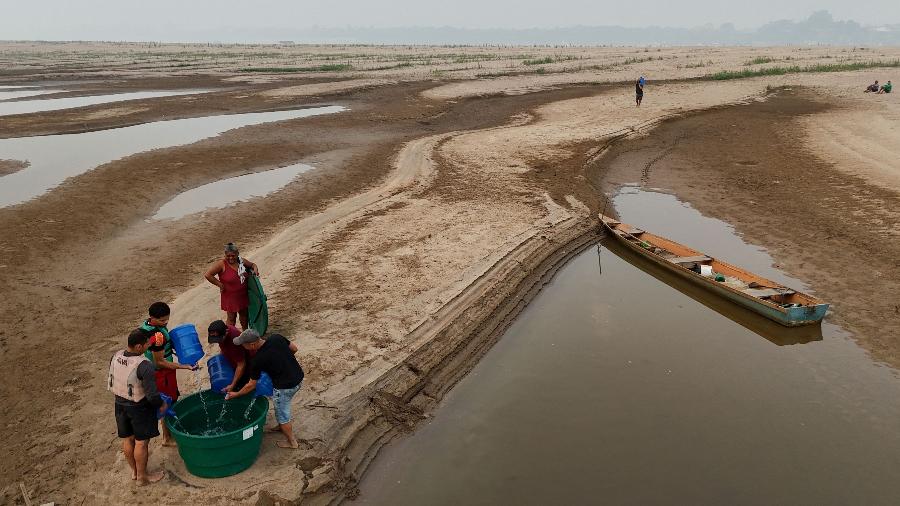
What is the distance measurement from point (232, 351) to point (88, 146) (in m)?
24.8

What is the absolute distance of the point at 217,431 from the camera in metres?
7.25

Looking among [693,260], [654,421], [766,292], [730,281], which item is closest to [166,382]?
[654,421]

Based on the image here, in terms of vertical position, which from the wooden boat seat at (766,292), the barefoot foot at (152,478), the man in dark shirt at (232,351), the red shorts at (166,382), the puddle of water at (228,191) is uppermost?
the puddle of water at (228,191)

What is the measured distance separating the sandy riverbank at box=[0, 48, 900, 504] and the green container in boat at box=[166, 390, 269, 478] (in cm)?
21

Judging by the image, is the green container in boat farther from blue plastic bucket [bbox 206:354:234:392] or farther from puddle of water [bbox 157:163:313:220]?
puddle of water [bbox 157:163:313:220]

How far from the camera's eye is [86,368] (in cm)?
895

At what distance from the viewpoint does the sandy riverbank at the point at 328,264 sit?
741 centimetres

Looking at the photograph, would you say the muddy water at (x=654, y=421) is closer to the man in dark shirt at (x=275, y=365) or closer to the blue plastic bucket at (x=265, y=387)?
the man in dark shirt at (x=275, y=365)

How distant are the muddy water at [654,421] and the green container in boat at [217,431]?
163 cm

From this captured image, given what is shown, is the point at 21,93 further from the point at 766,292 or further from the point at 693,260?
the point at 766,292

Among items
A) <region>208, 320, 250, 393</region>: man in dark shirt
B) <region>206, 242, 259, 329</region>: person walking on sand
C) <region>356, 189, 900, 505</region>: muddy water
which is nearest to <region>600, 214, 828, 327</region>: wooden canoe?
<region>356, 189, 900, 505</region>: muddy water

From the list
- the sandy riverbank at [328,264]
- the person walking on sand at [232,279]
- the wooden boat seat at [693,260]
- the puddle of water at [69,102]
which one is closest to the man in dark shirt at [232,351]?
the sandy riverbank at [328,264]

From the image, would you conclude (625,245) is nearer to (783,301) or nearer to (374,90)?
(783,301)

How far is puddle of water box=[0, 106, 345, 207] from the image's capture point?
788 inches
